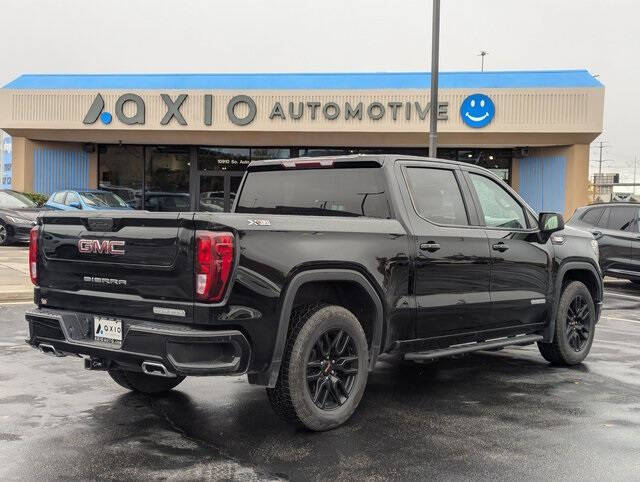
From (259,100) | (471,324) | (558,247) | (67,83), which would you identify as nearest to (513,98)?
(259,100)

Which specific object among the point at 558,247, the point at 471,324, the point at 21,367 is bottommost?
the point at 21,367

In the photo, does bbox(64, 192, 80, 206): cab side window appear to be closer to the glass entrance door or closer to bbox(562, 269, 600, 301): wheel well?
the glass entrance door

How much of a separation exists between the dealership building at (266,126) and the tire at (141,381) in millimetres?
18450

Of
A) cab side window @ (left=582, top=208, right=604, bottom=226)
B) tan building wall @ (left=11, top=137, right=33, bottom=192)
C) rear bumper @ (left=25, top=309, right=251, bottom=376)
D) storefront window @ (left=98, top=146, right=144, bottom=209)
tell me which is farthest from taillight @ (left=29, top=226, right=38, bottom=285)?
tan building wall @ (left=11, top=137, right=33, bottom=192)

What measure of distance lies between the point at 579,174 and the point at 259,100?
10518mm

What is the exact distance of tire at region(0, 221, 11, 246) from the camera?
19.2 meters

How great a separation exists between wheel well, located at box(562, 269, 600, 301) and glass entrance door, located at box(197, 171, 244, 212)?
19.6 m

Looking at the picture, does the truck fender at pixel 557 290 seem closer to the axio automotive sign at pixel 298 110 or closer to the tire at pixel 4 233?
the tire at pixel 4 233

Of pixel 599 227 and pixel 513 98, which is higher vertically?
pixel 513 98

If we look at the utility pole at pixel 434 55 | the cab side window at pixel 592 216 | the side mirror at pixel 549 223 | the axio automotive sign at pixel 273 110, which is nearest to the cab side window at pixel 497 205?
the side mirror at pixel 549 223

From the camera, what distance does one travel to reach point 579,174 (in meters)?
23.2

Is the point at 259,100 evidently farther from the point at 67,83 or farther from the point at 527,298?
the point at 527,298

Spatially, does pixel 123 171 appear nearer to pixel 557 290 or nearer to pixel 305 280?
pixel 557 290

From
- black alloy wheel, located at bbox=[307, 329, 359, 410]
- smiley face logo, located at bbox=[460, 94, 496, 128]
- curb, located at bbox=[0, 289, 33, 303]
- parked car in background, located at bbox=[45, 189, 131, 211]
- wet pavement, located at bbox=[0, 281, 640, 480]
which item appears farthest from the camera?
smiley face logo, located at bbox=[460, 94, 496, 128]
